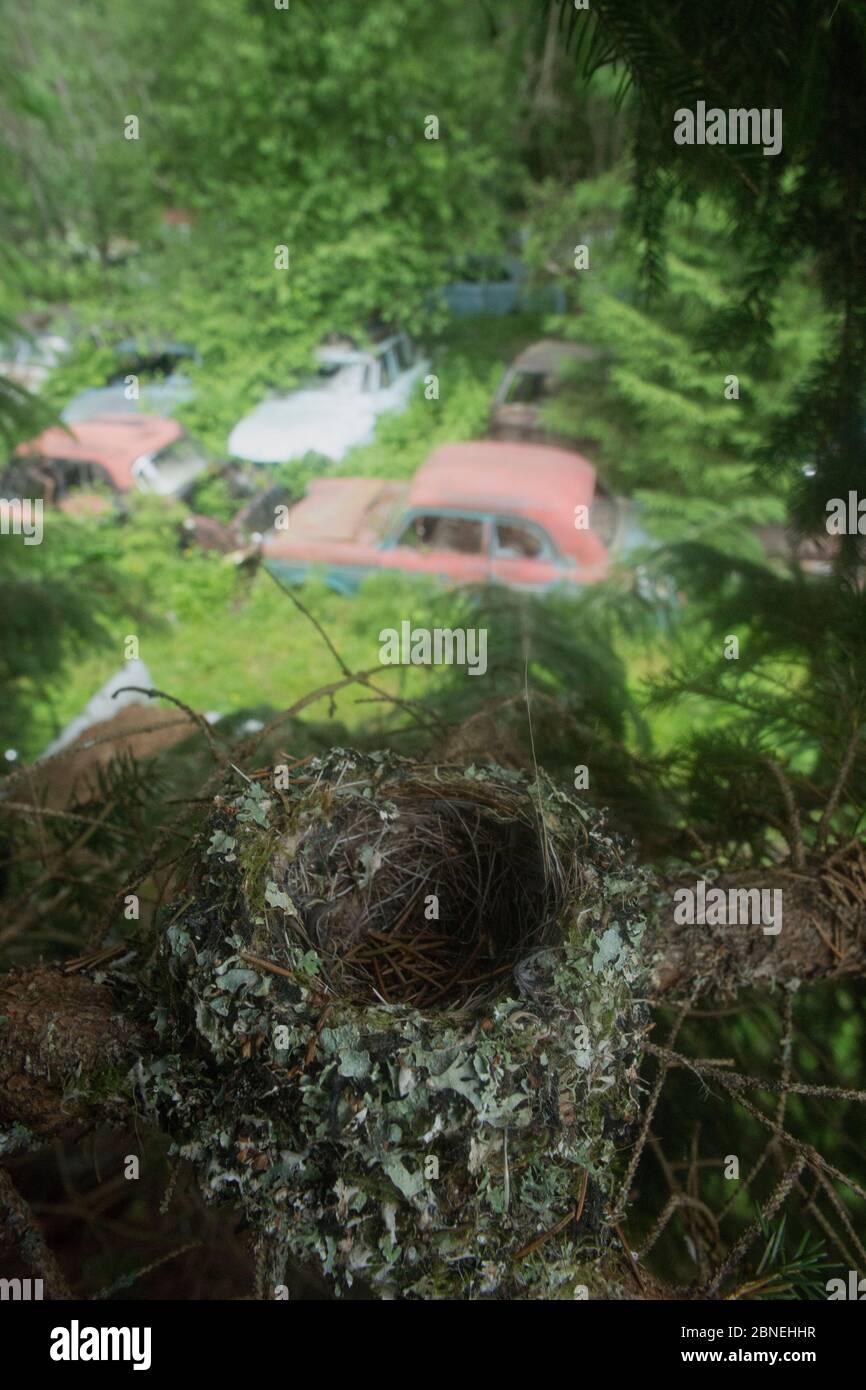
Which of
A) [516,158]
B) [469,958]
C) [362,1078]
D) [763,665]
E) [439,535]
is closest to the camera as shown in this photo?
[362,1078]

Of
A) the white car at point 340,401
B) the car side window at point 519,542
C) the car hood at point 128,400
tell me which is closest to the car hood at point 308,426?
the white car at point 340,401

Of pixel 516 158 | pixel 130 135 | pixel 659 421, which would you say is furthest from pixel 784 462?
pixel 130 135

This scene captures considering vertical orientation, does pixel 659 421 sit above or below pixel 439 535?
above

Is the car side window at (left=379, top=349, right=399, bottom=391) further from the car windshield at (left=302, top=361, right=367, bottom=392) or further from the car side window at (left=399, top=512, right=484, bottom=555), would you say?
the car side window at (left=399, top=512, right=484, bottom=555)

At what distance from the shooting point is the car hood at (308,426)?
3170mm

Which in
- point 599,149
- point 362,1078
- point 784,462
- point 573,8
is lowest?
point 362,1078

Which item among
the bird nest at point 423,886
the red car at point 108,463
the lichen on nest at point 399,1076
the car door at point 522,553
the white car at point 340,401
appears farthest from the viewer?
the red car at point 108,463

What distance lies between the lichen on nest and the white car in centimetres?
240

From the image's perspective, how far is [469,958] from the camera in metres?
1.07

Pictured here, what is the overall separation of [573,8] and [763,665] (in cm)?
95

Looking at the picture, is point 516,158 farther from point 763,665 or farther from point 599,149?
point 763,665

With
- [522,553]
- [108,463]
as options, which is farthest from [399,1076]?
[108,463]

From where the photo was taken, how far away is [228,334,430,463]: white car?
10.4 ft

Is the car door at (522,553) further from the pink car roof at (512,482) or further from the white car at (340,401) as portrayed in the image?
the white car at (340,401)
